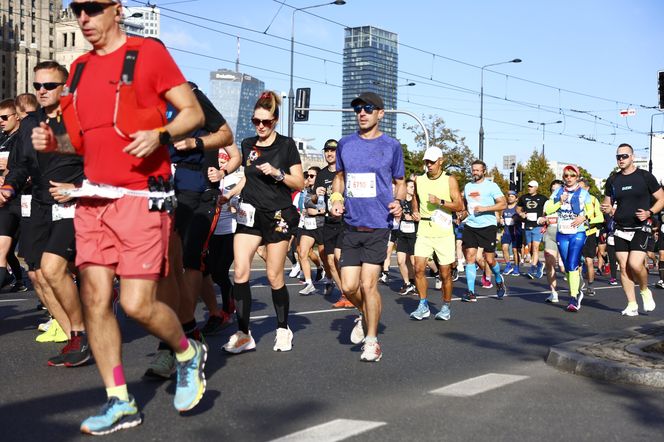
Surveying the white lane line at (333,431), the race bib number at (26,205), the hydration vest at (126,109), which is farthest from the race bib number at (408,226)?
the hydration vest at (126,109)

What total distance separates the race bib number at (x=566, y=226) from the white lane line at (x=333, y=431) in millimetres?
7634

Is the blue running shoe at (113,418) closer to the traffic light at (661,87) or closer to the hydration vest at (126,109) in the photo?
the hydration vest at (126,109)

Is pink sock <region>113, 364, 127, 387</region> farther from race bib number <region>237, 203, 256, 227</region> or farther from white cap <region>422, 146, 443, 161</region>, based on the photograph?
white cap <region>422, 146, 443, 161</region>

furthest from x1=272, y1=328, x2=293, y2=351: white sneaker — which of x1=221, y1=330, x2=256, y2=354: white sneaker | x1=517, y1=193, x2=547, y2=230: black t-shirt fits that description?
x1=517, y1=193, x2=547, y2=230: black t-shirt

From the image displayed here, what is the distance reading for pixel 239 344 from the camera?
6.82 metres

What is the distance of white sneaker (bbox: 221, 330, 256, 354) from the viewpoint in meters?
6.79

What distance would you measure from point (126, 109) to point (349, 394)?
7.27 feet

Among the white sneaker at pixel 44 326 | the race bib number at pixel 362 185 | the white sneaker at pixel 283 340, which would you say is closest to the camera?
the white sneaker at pixel 283 340

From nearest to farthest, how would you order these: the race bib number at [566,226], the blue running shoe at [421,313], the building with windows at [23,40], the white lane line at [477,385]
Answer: the white lane line at [477,385] → the blue running shoe at [421,313] → the race bib number at [566,226] → the building with windows at [23,40]

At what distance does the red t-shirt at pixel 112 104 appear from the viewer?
4.36 meters

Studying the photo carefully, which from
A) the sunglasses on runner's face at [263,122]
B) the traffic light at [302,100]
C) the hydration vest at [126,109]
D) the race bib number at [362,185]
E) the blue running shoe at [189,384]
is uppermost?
the traffic light at [302,100]

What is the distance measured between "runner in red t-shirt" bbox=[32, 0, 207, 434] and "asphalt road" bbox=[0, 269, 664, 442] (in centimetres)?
49

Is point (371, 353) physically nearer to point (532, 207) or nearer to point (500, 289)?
point (500, 289)

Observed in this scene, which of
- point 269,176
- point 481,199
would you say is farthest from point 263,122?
point 481,199
